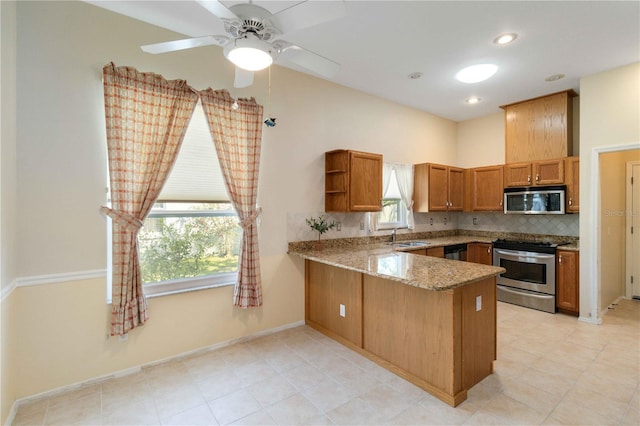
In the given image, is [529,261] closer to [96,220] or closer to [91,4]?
→ [96,220]

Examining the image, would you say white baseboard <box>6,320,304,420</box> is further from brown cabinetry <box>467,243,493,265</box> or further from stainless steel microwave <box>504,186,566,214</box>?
stainless steel microwave <box>504,186,566,214</box>

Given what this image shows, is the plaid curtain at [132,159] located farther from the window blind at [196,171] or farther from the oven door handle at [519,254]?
the oven door handle at [519,254]

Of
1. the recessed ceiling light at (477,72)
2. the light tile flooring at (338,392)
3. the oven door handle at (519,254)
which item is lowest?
the light tile flooring at (338,392)

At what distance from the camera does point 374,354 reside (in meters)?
2.80

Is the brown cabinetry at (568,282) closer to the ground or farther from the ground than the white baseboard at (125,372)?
farther from the ground

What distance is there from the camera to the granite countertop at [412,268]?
6.90 feet

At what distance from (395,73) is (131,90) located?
2819 mm

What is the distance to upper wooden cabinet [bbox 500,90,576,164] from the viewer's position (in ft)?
13.6

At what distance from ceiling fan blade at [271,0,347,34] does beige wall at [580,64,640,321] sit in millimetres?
3766

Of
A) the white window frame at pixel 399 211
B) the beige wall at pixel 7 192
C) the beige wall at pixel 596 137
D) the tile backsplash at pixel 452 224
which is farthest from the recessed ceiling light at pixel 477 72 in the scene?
the beige wall at pixel 7 192

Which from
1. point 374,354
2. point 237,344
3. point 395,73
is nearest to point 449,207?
point 395,73

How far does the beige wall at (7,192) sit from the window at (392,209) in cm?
390

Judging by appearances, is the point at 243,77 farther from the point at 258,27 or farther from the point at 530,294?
the point at 530,294

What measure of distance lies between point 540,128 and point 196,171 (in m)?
4.72
